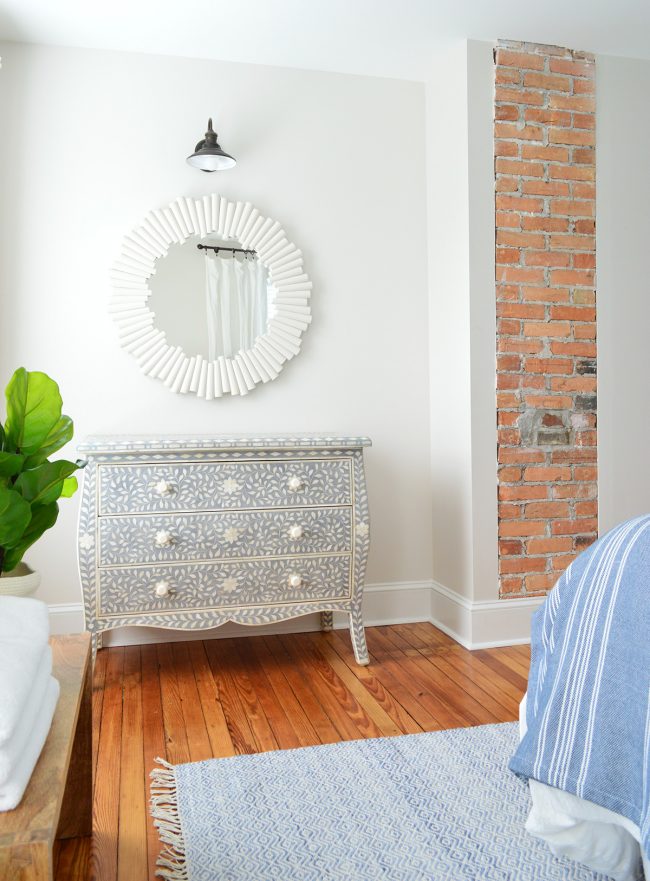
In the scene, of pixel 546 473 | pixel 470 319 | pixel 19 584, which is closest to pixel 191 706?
pixel 19 584

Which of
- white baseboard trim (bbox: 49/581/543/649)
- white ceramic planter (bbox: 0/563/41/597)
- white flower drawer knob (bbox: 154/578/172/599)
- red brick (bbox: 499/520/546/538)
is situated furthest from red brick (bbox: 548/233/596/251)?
white ceramic planter (bbox: 0/563/41/597)

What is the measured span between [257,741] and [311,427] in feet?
4.80

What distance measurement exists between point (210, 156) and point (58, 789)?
259cm

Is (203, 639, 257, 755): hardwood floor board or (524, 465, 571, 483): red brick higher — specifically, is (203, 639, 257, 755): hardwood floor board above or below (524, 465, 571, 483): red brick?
below

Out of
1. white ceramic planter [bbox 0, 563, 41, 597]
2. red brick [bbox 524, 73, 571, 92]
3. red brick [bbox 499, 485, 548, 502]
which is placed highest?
red brick [bbox 524, 73, 571, 92]

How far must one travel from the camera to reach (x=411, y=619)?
332cm

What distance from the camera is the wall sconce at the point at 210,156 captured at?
2893 millimetres

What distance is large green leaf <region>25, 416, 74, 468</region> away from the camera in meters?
1.55

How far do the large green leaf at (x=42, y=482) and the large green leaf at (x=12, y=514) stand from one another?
0.28 feet

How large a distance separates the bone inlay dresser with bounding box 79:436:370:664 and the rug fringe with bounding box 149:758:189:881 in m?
0.71

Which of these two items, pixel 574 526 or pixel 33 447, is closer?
pixel 33 447

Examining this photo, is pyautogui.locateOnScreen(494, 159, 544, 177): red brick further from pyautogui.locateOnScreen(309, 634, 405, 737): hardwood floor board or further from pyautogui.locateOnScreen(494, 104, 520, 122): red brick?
pyautogui.locateOnScreen(309, 634, 405, 737): hardwood floor board

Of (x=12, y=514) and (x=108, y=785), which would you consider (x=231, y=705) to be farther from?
(x=12, y=514)

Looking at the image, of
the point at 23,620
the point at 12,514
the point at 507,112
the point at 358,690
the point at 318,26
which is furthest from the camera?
the point at 507,112
